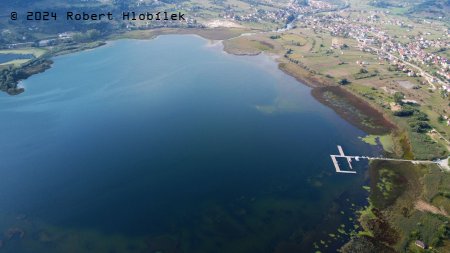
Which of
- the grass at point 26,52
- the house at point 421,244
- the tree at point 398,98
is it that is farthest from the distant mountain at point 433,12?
the grass at point 26,52

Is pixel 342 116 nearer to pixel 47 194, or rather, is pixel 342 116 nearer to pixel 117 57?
pixel 47 194

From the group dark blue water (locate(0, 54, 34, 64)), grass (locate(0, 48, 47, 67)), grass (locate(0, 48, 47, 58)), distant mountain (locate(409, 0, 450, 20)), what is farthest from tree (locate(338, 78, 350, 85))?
distant mountain (locate(409, 0, 450, 20))

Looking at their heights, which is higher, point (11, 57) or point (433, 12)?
point (433, 12)

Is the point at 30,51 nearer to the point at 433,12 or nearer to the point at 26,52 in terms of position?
the point at 26,52

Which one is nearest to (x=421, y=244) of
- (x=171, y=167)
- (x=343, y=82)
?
(x=171, y=167)

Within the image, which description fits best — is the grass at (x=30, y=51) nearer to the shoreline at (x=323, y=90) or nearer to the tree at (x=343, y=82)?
the shoreline at (x=323, y=90)

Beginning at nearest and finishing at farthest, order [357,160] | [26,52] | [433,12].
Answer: [357,160] < [26,52] < [433,12]

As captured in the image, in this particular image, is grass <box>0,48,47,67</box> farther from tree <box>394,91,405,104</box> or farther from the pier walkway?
tree <box>394,91,405,104</box>

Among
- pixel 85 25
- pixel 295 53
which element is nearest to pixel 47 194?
pixel 295 53

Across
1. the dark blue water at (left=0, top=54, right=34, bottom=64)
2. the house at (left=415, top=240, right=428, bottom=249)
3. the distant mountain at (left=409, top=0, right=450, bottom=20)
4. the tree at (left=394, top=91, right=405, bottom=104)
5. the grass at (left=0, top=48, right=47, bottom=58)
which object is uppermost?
the distant mountain at (left=409, top=0, right=450, bottom=20)
